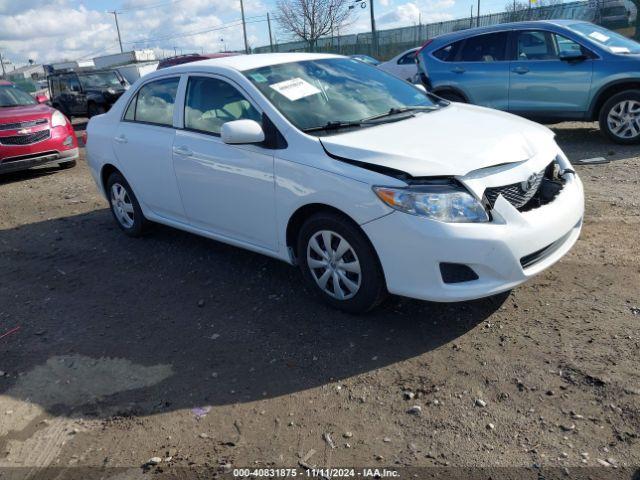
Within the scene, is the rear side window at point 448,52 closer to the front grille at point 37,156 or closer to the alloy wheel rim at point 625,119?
the alloy wheel rim at point 625,119

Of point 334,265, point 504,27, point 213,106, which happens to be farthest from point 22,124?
point 504,27

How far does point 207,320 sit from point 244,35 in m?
47.2

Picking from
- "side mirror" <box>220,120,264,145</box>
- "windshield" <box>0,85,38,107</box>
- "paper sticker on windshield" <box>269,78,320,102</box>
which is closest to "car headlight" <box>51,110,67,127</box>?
"windshield" <box>0,85,38,107</box>

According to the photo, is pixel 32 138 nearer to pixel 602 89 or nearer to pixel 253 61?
pixel 253 61

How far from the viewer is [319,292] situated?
405 cm

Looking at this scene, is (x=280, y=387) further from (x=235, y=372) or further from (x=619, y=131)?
(x=619, y=131)

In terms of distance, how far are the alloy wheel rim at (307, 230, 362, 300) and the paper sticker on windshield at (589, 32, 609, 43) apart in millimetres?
6708

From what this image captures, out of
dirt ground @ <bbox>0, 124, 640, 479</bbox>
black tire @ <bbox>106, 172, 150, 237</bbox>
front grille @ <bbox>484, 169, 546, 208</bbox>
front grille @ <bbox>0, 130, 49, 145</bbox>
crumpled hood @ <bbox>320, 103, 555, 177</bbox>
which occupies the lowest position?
dirt ground @ <bbox>0, 124, 640, 479</bbox>

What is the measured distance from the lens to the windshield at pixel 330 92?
13.5ft

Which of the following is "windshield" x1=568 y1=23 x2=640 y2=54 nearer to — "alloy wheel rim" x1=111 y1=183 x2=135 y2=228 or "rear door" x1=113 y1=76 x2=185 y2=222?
"rear door" x1=113 y1=76 x2=185 y2=222

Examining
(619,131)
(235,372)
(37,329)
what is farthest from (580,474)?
(619,131)

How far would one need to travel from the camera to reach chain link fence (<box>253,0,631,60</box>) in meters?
29.4

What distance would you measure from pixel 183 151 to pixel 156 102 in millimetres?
861

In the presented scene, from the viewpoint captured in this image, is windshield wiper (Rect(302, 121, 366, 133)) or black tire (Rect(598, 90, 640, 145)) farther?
black tire (Rect(598, 90, 640, 145))
